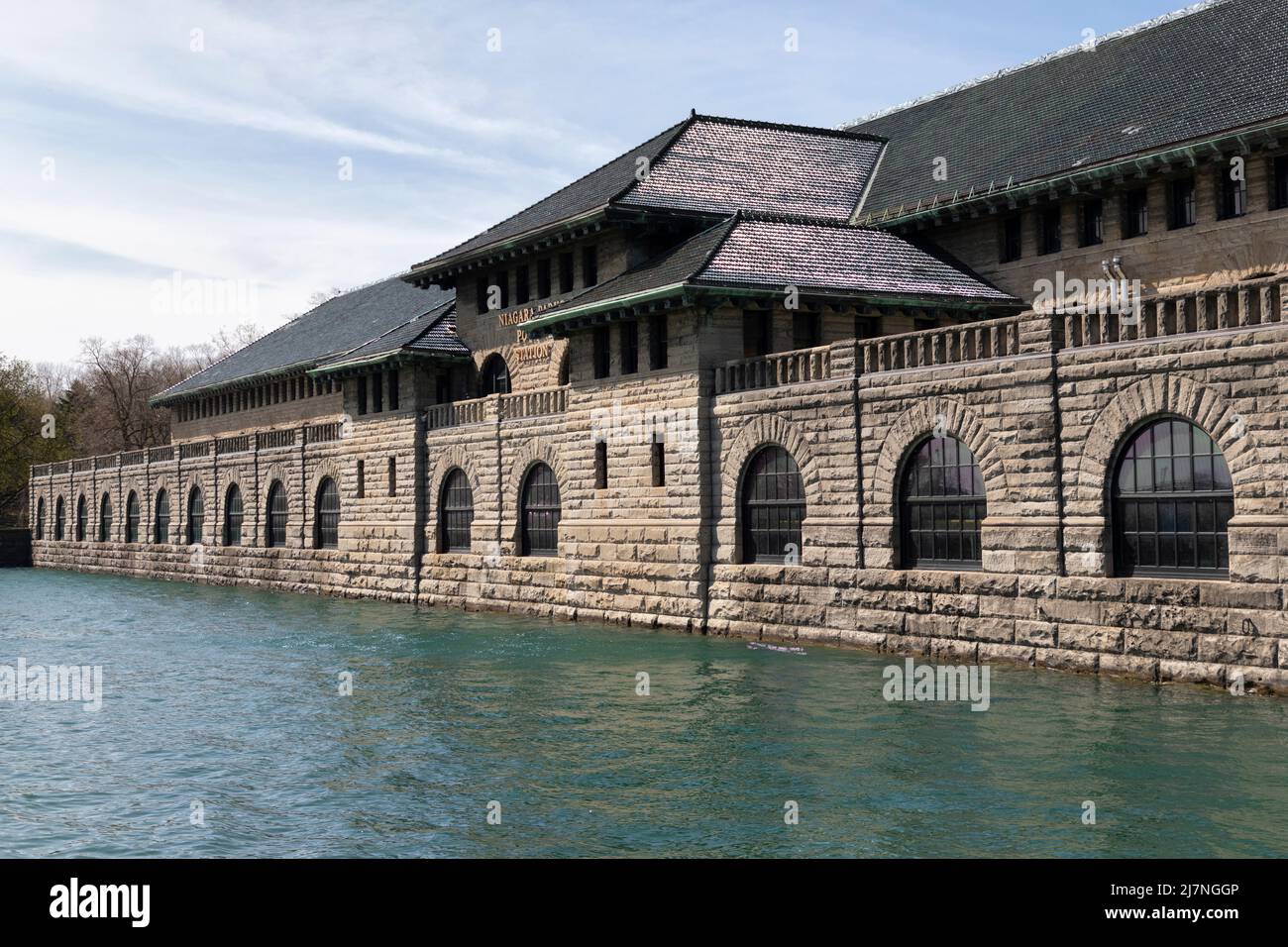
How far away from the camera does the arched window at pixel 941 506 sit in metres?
25.1

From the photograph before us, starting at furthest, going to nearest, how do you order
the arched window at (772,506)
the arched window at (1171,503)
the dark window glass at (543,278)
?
the dark window glass at (543,278), the arched window at (772,506), the arched window at (1171,503)

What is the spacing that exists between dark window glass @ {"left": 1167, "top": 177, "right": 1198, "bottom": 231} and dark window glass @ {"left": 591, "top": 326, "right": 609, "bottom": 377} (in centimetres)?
1327

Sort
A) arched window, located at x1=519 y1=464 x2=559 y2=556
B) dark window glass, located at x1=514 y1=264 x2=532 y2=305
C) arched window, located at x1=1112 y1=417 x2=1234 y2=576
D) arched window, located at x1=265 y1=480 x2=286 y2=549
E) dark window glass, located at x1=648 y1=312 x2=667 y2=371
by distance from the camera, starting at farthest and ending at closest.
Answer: arched window, located at x1=265 y1=480 x2=286 y2=549, dark window glass, located at x1=514 y1=264 x2=532 y2=305, arched window, located at x1=519 y1=464 x2=559 y2=556, dark window glass, located at x1=648 y1=312 x2=667 y2=371, arched window, located at x1=1112 y1=417 x2=1234 y2=576

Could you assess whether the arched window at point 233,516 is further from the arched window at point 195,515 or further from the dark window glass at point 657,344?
the dark window glass at point 657,344

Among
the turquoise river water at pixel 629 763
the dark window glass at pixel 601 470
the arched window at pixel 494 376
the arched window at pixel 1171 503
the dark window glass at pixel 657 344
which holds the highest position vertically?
the arched window at pixel 494 376

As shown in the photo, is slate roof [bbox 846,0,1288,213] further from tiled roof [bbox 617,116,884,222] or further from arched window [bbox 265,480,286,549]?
arched window [bbox 265,480,286,549]

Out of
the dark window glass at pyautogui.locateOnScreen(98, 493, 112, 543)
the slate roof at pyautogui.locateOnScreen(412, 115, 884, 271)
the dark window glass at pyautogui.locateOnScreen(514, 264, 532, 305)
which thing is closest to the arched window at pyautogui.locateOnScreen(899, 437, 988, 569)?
the slate roof at pyautogui.locateOnScreen(412, 115, 884, 271)

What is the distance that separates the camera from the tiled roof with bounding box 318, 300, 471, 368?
143 feet

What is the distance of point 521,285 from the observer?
41.9 m

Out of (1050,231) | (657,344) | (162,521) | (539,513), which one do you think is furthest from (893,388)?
(162,521)

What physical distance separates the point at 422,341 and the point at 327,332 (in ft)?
60.2

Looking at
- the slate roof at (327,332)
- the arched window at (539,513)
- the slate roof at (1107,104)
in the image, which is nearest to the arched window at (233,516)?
the slate roof at (327,332)

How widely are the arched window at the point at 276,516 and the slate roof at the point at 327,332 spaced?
541 centimetres

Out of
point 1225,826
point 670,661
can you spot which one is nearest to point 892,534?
point 670,661
